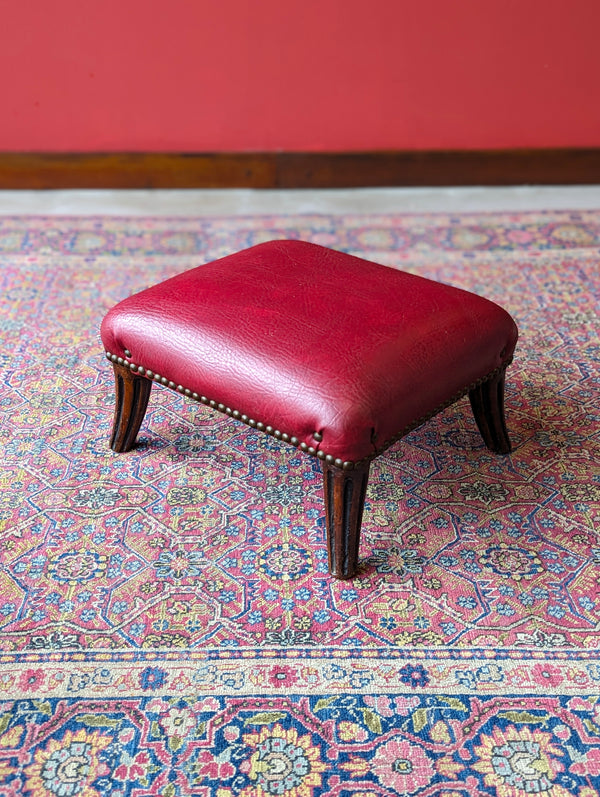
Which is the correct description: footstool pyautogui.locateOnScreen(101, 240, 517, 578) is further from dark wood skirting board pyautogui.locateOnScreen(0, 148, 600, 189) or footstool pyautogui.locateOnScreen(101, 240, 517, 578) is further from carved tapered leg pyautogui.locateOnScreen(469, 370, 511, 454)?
dark wood skirting board pyautogui.locateOnScreen(0, 148, 600, 189)

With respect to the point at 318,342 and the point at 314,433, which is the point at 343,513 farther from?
the point at 318,342

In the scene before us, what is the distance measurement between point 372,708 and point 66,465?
88cm

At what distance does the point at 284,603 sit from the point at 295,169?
2.34 meters

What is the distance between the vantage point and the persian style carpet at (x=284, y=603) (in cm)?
118

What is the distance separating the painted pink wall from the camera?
124 inches

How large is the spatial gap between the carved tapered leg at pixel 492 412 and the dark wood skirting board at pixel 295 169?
1.90 m

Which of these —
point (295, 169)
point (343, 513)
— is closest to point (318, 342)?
point (343, 513)

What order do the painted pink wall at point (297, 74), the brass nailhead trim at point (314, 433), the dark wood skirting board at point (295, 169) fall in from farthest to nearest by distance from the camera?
the dark wood skirting board at point (295, 169)
the painted pink wall at point (297, 74)
the brass nailhead trim at point (314, 433)

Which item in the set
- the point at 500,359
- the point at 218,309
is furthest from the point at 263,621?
the point at 500,359

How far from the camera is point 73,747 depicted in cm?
119

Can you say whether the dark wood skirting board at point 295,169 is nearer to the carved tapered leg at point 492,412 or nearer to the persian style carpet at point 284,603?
the persian style carpet at point 284,603

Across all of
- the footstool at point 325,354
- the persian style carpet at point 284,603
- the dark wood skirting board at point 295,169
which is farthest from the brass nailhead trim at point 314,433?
the dark wood skirting board at point 295,169

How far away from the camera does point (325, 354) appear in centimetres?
143

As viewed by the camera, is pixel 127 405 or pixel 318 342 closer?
pixel 318 342
